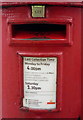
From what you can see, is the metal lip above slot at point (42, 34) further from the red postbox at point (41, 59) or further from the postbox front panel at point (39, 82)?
the postbox front panel at point (39, 82)

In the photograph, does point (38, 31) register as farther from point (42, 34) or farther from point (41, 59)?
point (41, 59)

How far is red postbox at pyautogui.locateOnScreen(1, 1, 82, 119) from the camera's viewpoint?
188 cm

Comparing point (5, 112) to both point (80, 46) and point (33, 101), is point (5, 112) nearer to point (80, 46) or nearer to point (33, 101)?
point (33, 101)

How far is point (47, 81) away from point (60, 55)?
231 millimetres

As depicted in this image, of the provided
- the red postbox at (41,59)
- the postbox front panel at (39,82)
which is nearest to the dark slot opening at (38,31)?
the red postbox at (41,59)

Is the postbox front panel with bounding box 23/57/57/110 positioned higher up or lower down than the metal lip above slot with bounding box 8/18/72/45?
lower down

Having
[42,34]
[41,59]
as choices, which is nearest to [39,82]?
[41,59]

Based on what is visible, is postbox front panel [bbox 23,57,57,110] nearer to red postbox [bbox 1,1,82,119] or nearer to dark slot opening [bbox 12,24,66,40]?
red postbox [bbox 1,1,82,119]

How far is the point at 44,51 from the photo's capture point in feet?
6.35

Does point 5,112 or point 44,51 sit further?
point 5,112

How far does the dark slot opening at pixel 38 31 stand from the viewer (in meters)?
1.91

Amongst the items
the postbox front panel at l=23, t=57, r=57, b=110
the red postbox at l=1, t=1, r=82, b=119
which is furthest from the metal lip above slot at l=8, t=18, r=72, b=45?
the postbox front panel at l=23, t=57, r=57, b=110

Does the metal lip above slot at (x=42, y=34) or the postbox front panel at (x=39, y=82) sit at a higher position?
the metal lip above slot at (x=42, y=34)

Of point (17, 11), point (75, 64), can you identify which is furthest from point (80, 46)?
point (17, 11)
